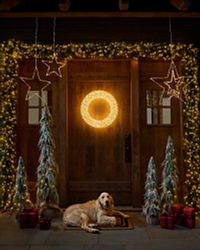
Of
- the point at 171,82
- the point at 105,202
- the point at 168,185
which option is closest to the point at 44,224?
the point at 105,202

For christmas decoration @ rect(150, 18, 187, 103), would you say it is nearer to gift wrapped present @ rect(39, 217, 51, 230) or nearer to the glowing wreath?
the glowing wreath

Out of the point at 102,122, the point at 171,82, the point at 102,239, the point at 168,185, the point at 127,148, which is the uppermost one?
the point at 171,82

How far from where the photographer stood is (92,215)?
5.61 m

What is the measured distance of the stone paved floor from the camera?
177 inches

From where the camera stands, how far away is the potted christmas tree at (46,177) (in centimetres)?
597

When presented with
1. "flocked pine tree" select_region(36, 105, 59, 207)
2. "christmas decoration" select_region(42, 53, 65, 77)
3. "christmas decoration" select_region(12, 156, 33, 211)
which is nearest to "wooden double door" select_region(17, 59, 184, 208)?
"christmas decoration" select_region(42, 53, 65, 77)

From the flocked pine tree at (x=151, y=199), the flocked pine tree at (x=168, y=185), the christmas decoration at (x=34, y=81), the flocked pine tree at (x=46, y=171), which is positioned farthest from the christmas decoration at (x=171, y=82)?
the flocked pine tree at (x=46, y=171)

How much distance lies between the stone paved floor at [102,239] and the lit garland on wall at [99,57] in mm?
1267

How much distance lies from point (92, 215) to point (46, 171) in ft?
3.69

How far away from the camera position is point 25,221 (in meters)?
5.45

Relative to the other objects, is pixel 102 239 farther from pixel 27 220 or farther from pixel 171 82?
pixel 171 82

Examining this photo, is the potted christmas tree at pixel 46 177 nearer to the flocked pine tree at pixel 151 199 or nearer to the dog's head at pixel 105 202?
the dog's head at pixel 105 202

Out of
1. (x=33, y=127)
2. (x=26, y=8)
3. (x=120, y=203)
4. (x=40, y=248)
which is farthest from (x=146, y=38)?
(x=40, y=248)

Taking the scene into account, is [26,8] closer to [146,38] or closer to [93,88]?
[93,88]
